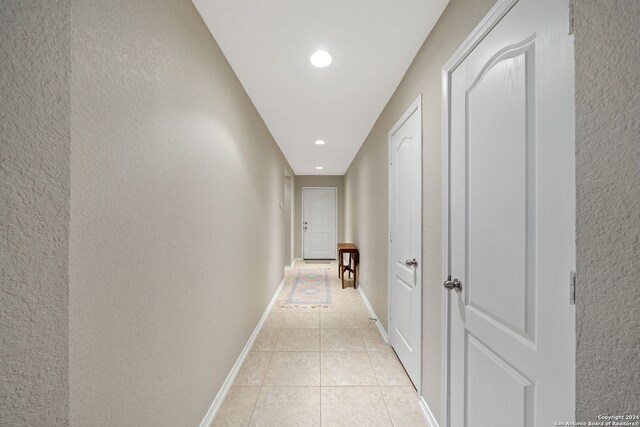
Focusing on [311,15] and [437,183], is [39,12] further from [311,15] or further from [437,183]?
[437,183]

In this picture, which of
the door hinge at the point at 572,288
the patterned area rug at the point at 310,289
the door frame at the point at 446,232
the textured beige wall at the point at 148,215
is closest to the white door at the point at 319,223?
the patterned area rug at the point at 310,289

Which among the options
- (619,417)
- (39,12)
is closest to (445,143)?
(619,417)

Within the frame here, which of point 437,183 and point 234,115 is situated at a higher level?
point 234,115

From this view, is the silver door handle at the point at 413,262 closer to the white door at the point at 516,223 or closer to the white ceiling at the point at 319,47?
the white door at the point at 516,223

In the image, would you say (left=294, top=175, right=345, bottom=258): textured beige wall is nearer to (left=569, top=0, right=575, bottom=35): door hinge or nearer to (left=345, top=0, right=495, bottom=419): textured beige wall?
(left=345, top=0, right=495, bottom=419): textured beige wall

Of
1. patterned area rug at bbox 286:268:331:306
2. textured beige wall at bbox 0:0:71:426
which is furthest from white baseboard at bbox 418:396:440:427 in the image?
patterned area rug at bbox 286:268:331:306

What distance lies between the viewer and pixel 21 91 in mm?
531

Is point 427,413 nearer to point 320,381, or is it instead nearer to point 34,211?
point 320,381

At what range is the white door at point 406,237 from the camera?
1761 millimetres

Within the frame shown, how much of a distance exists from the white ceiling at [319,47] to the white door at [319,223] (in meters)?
4.23

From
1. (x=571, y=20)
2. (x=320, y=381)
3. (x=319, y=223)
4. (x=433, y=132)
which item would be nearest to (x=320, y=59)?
(x=433, y=132)

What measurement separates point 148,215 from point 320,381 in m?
1.69

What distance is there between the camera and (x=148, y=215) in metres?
0.99

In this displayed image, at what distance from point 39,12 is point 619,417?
59.4 inches
